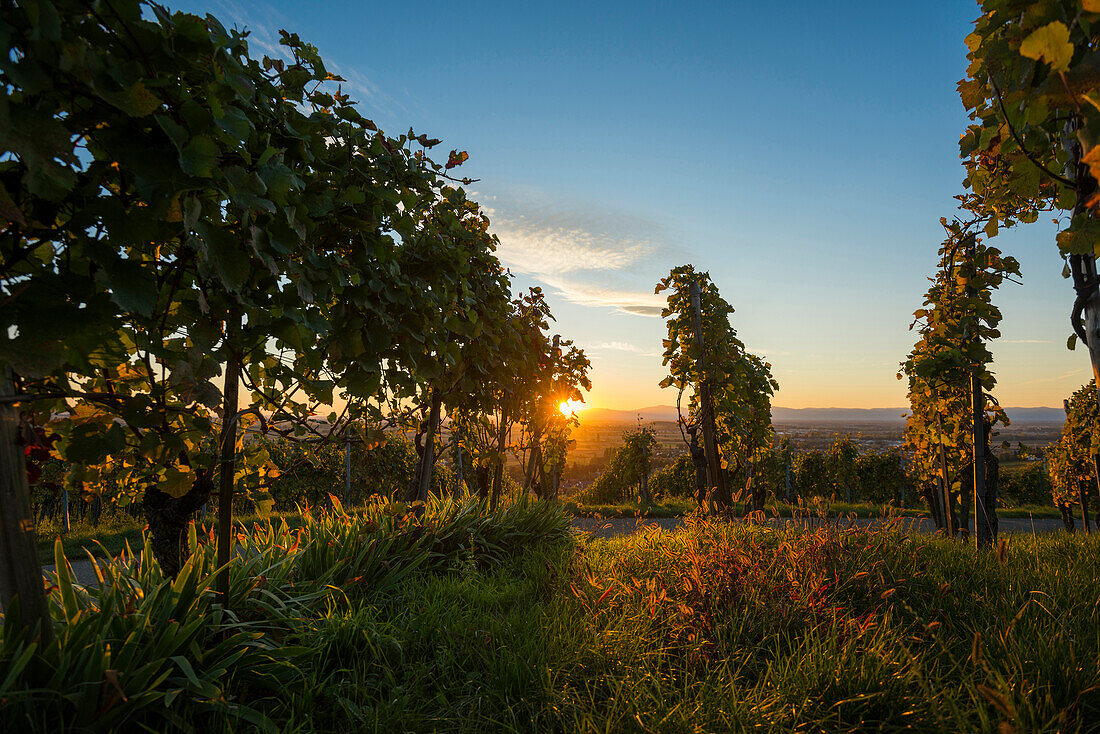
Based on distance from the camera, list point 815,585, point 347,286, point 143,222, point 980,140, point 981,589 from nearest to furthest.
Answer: point 143,222
point 980,140
point 347,286
point 815,585
point 981,589

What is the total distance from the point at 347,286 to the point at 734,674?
9.21ft

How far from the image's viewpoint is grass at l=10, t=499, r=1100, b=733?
222cm

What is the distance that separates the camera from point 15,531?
1753 mm

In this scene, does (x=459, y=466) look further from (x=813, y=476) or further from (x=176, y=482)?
(x=813, y=476)

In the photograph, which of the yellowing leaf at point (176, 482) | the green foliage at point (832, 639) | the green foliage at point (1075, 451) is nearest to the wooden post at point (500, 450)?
the green foliage at point (832, 639)

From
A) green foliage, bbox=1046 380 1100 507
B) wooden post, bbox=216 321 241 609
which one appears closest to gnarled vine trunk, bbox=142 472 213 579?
wooden post, bbox=216 321 241 609

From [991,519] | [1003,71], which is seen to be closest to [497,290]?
[1003,71]

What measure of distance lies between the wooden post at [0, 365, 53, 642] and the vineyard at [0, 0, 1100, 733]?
0.01 meters

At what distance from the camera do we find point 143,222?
5.25 feet

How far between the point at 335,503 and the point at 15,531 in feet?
9.70

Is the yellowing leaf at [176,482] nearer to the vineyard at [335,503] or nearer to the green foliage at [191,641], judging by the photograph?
the vineyard at [335,503]

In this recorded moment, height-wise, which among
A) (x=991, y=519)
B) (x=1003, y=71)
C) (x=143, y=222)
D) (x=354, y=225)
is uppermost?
(x=1003, y=71)

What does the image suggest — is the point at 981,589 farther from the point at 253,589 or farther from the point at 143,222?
the point at 143,222

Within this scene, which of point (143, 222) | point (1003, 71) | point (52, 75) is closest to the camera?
point (52, 75)
